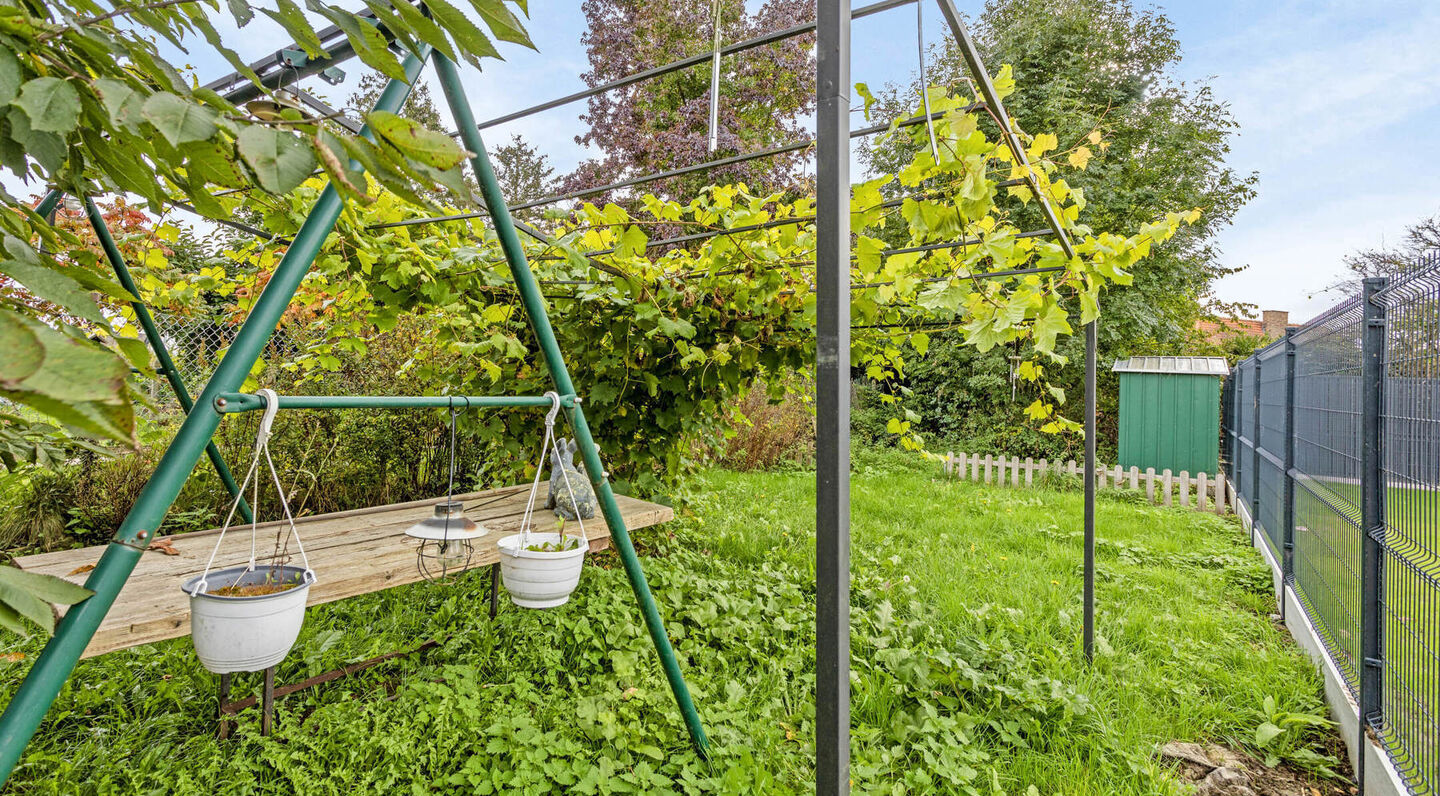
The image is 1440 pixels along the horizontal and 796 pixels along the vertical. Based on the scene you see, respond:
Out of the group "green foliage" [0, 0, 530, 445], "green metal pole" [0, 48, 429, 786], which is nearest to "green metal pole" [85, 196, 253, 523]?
"green metal pole" [0, 48, 429, 786]

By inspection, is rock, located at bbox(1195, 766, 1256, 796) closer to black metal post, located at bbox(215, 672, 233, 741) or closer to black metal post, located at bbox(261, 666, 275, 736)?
black metal post, located at bbox(261, 666, 275, 736)

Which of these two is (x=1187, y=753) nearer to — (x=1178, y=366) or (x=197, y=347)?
(x=197, y=347)

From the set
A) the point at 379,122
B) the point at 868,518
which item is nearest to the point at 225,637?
the point at 379,122

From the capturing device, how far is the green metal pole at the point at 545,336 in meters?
1.28

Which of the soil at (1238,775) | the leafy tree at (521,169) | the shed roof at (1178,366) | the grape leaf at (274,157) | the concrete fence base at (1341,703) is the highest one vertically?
the leafy tree at (521,169)

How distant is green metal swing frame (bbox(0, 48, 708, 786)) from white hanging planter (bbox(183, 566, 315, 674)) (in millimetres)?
292

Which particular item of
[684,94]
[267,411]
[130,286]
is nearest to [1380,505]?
[267,411]

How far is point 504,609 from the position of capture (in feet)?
10.2

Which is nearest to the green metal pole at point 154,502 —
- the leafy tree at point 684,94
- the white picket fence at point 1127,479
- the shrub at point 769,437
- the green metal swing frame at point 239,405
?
the green metal swing frame at point 239,405

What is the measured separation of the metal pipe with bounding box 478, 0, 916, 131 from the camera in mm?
1190

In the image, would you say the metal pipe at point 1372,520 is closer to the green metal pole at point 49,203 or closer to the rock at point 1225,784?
the rock at point 1225,784

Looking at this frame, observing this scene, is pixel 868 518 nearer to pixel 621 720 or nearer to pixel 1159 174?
pixel 621 720

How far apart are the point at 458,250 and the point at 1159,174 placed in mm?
9871

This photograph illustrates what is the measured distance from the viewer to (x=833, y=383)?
1.06 meters
